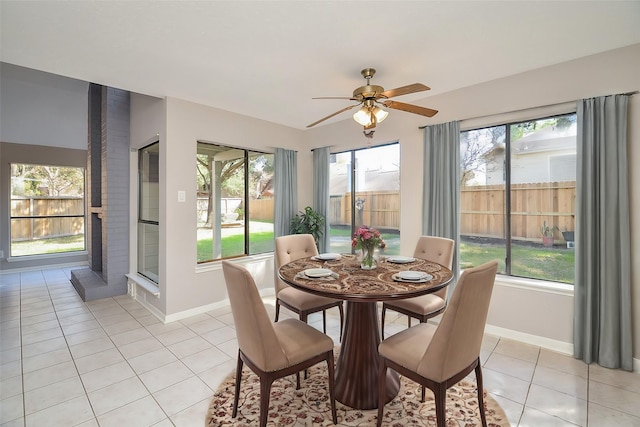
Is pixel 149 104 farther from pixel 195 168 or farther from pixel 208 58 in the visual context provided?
pixel 208 58

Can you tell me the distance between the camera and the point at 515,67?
2.66 meters

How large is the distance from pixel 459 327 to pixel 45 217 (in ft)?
25.8

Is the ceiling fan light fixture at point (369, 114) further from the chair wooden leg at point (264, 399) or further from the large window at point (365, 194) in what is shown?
the chair wooden leg at point (264, 399)

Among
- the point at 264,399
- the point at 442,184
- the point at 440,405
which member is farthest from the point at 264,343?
the point at 442,184

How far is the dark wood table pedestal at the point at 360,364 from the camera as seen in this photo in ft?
6.37

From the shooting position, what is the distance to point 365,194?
14.3 feet

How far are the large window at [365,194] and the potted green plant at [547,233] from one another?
5.04 ft

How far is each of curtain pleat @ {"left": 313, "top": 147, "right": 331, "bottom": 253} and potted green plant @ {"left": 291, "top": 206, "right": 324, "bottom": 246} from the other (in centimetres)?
10

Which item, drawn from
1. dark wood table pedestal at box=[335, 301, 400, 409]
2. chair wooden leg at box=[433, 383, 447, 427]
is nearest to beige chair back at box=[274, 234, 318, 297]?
dark wood table pedestal at box=[335, 301, 400, 409]

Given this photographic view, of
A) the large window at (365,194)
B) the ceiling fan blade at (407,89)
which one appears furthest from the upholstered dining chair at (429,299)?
the ceiling fan blade at (407,89)

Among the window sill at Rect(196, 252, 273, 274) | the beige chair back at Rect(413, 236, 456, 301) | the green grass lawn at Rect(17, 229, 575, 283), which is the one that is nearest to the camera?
the beige chair back at Rect(413, 236, 456, 301)

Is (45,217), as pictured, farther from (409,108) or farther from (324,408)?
(409,108)

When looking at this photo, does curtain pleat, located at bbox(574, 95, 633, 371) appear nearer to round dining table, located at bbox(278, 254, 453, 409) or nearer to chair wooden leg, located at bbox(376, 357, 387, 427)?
round dining table, located at bbox(278, 254, 453, 409)

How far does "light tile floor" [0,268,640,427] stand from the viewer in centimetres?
184
